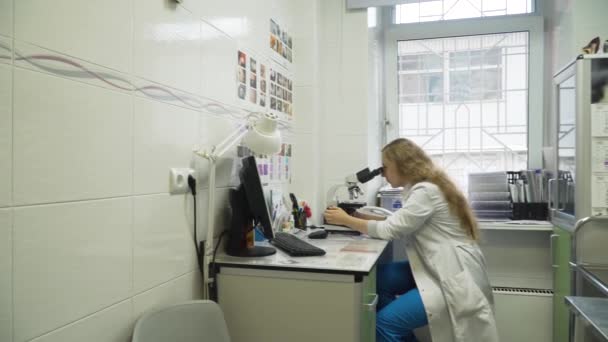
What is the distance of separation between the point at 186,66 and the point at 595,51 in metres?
2.27

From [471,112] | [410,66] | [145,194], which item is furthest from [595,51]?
[145,194]

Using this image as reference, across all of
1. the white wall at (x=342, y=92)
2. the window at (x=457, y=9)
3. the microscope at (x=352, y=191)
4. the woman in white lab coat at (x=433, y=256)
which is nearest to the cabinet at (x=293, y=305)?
the woman in white lab coat at (x=433, y=256)

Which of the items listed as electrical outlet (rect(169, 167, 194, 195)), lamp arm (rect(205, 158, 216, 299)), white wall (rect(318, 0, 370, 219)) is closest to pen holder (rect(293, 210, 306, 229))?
white wall (rect(318, 0, 370, 219))

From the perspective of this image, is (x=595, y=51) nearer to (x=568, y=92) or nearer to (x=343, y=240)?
(x=568, y=92)

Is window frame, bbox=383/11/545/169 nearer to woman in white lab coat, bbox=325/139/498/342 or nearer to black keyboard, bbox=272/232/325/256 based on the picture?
woman in white lab coat, bbox=325/139/498/342

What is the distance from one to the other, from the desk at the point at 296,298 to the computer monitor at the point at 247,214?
0.06m

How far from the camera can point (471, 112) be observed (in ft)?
10.9

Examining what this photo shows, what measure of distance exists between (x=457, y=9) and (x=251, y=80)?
208cm

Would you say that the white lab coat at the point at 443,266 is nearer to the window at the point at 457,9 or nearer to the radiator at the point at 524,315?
the radiator at the point at 524,315

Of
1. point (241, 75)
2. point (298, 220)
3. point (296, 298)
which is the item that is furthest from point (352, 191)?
point (296, 298)

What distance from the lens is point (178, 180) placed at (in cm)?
144

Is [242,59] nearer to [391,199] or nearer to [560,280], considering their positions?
[391,199]

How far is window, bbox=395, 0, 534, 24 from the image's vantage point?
328 centimetres

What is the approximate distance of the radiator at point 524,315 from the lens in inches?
109
